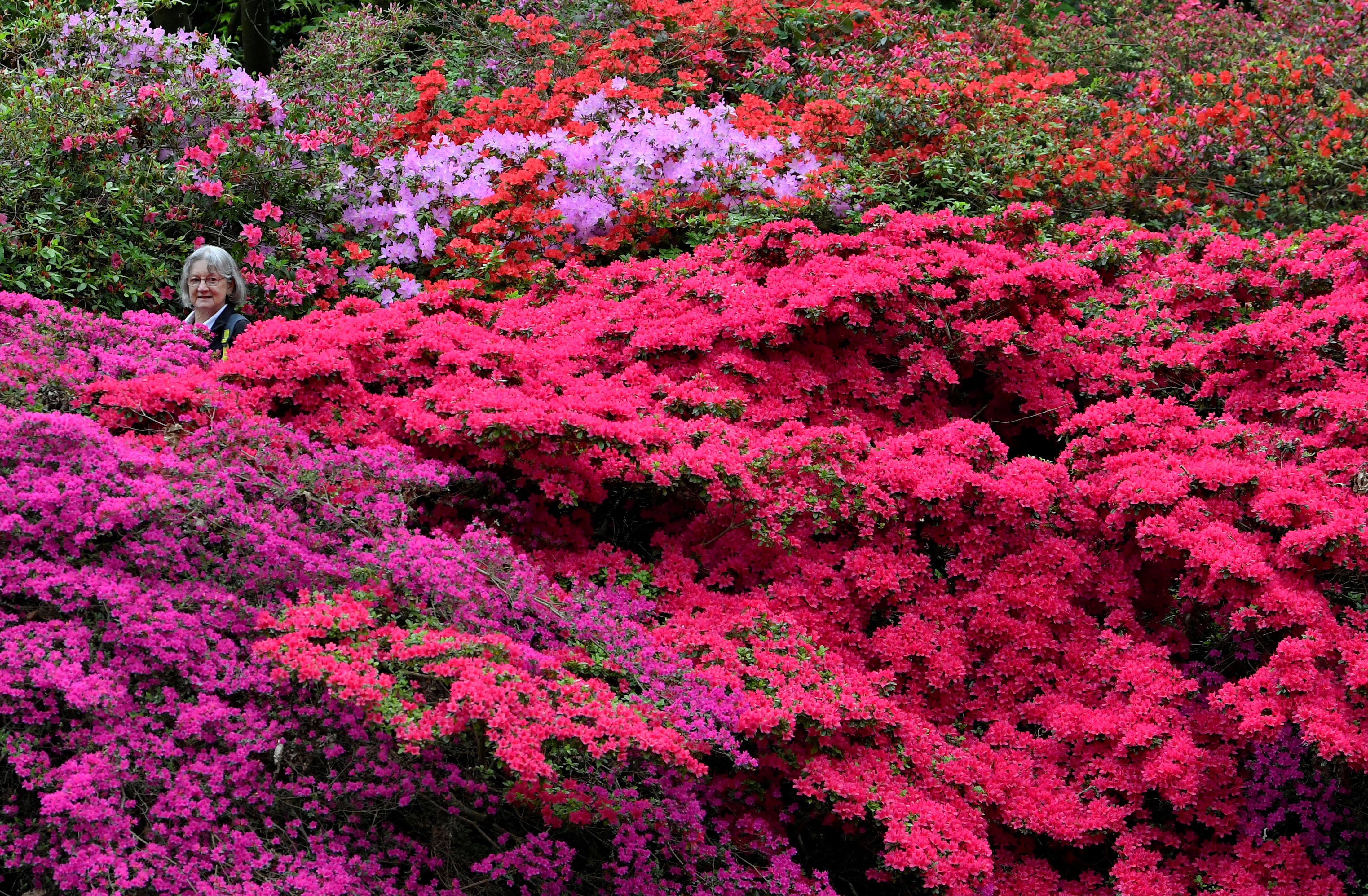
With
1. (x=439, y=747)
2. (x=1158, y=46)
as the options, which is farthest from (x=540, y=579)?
(x=1158, y=46)

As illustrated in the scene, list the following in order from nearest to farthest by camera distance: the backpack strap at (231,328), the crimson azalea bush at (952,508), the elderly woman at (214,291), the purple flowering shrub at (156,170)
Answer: the crimson azalea bush at (952,508) → the backpack strap at (231,328) → the elderly woman at (214,291) → the purple flowering shrub at (156,170)

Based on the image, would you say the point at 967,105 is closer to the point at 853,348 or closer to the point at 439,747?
the point at 853,348

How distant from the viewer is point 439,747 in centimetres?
365

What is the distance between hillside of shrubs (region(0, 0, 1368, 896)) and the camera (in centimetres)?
355

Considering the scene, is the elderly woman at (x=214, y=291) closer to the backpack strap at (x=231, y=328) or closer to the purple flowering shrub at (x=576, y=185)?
the backpack strap at (x=231, y=328)

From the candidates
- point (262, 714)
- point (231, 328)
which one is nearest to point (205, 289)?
point (231, 328)

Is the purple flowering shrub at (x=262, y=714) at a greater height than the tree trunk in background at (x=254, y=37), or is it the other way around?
the tree trunk in background at (x=254, y=37)

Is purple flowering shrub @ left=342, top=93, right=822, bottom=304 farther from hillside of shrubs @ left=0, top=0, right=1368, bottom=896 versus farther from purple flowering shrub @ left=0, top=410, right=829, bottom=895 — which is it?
purple flowering shrub @ left=0, top=410, right=829, bottom=895

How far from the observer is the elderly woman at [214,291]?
18.9ft

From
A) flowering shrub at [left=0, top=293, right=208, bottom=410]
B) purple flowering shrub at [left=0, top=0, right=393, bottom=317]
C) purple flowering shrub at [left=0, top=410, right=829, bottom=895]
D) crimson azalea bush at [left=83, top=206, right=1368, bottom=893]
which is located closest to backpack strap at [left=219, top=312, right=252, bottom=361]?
flowering shrub at [left=0, top=293, right=208, bottom=410]

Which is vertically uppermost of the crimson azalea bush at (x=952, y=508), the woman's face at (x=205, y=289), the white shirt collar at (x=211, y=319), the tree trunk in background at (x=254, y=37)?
the tree trunk in background at (x=254, y=37)

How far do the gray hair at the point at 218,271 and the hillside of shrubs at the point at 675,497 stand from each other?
399 mm

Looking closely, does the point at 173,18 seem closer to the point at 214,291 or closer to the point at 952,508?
the point at 214,291

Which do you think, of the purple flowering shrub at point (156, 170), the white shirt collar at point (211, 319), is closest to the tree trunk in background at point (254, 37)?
the purple flowering shrub at point (156, 170)
